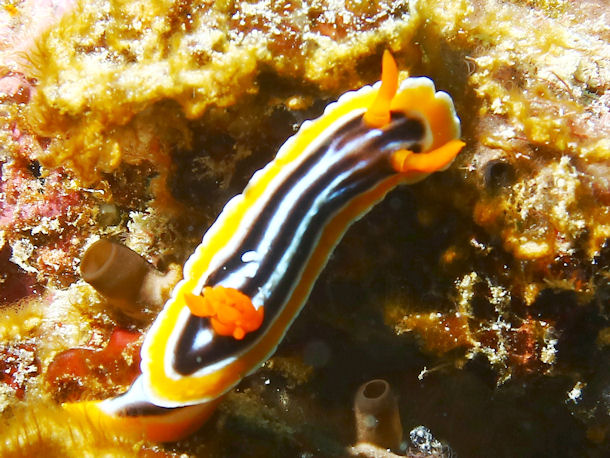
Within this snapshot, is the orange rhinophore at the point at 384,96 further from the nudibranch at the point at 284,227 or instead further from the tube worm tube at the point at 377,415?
the tube worm tube at the point at 377,415

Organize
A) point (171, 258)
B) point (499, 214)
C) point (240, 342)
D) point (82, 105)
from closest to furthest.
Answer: point (82, 105) < point (240, 342) < point (499, 214) < point (171, 258)

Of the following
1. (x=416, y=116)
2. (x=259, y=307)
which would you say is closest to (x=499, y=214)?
(x=416, y=116)

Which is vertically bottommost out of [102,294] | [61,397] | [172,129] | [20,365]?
[61,397]

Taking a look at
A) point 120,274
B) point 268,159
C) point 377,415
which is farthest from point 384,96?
point 377,415

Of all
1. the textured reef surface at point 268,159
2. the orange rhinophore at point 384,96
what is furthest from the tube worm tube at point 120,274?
the orange rhinophore at point 384,96

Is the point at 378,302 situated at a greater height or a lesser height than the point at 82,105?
lesser

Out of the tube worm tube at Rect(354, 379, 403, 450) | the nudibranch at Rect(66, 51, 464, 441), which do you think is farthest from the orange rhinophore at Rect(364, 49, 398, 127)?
the tube worm tube at Rect(354, 379, 403, 450)

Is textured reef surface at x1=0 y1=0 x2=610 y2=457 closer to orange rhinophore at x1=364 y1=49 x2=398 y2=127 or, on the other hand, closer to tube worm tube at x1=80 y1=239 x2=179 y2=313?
tube worm tube at x1=80 y1=239 x2=179 y2=313

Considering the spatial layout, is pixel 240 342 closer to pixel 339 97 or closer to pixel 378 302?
pixel 378 302
